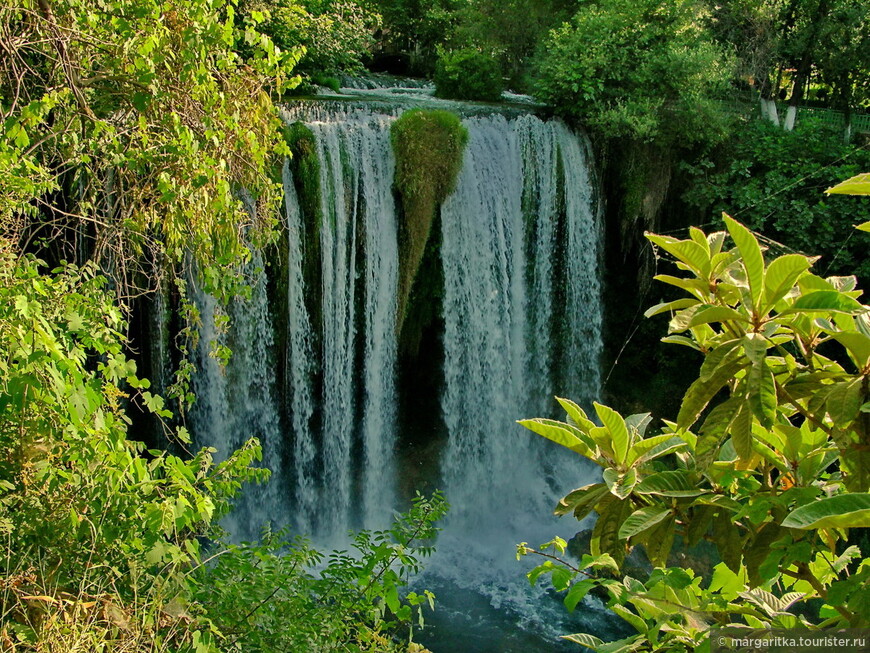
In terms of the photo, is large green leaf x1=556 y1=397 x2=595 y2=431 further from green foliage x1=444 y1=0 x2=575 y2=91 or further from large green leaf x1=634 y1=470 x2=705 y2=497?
green foliage x1=444 y1=0 x2=575 y2=91

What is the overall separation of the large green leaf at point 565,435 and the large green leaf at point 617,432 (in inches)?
3.6

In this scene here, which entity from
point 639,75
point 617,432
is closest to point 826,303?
point 617,432

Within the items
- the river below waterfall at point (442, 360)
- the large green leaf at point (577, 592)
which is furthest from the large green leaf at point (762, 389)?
the river below waterfall at point (442, 360)

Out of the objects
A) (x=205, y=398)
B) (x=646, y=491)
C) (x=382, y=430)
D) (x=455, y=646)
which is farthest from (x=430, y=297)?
(x=646, y=491)

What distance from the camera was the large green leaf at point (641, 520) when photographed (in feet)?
8.38

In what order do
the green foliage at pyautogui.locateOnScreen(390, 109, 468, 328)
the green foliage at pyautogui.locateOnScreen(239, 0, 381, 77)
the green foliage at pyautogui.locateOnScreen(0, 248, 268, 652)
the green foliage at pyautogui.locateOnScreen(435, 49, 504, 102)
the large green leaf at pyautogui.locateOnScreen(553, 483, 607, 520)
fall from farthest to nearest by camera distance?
1. the green foliage at pyautogui.locateOnScreen(435, 49, 504, 102)
2. the green foliage at pyautogui.locateOnScreen(239, 0, 381, 77)
3. the green foliage at pyautogui.locateOnScreen(390, 109, 468, 328)
4. the green foliage at pyautogui.locateOnScreen(0, 248, 268, 652)
5. the large green leaf at pyautogui.locateOnScreen(553, 483, 607, 520)

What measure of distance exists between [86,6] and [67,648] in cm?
312

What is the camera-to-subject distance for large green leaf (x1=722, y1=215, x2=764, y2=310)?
242 centimetres

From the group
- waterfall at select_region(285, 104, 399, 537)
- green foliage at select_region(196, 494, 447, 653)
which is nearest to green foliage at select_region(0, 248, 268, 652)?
green foliage at select_region(196, 494, 447, 653)

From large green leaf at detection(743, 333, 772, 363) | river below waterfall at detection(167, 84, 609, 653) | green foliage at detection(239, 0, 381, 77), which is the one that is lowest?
river below waterfall at detection(167, 84, 609, 653)

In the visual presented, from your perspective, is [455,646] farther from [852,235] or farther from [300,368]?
[852,235]

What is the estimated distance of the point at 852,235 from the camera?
1038 cm

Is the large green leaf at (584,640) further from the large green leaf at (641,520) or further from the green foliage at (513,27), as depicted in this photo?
the green foliage at (513,27)

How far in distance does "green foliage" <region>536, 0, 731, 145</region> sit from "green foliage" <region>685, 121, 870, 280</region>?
548mm
